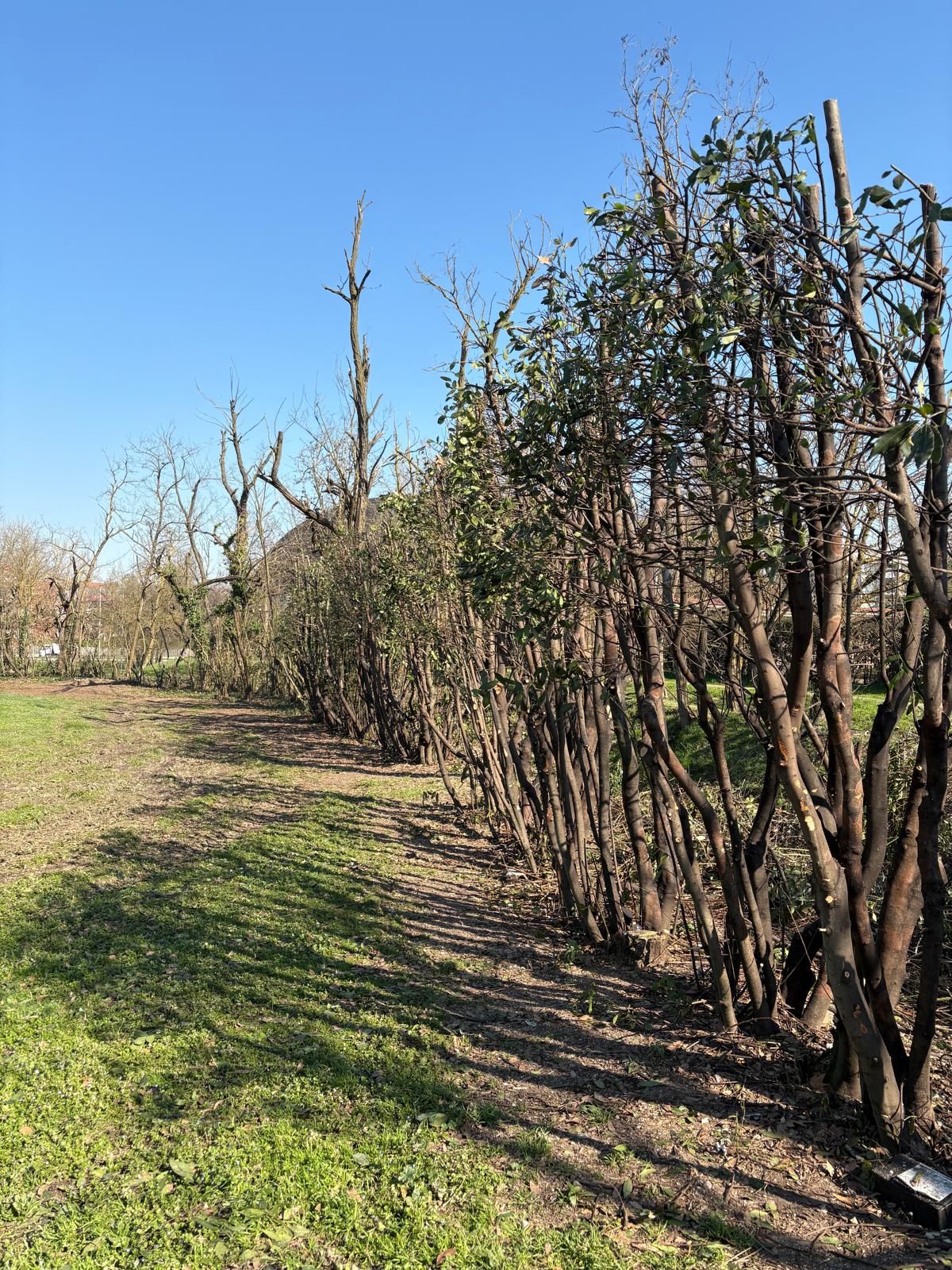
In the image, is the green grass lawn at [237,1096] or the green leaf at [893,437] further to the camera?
the green grass lawn at [237,1096]

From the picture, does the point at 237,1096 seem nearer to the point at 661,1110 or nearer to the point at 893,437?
the point at 661,1110

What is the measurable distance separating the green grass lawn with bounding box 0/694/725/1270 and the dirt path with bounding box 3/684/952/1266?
134 mm

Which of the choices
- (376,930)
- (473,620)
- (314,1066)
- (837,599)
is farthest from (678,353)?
(473,620)

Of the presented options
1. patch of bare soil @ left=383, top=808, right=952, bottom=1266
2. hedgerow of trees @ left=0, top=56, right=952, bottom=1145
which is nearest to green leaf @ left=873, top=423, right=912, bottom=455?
hedgerow of trees @ left=0, top=56, right=952, bottom=1145

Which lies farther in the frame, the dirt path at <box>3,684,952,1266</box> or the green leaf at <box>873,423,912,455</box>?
the dirt path at <box>3,684,952,1266</box>

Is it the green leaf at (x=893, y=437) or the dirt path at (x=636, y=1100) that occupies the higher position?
the green leaf at (x=893, y=437)

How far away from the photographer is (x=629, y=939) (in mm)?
4875

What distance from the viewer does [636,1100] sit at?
3.43 metres

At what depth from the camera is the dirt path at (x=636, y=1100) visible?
269 centimetres

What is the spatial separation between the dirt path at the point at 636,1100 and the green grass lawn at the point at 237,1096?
0.13 metres

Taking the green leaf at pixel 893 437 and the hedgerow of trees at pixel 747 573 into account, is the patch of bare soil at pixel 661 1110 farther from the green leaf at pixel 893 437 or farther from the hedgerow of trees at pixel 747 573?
the green leaf at pixel 893 437

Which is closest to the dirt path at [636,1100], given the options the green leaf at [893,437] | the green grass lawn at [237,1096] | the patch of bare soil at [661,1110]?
the patch of bare soil at [661,1110]

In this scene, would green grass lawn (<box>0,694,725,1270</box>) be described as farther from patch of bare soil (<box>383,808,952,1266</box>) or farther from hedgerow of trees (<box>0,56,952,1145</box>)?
hedgerow of trees (<box>0,56,952,1145</box>)

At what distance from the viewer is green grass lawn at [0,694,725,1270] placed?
2645mm
